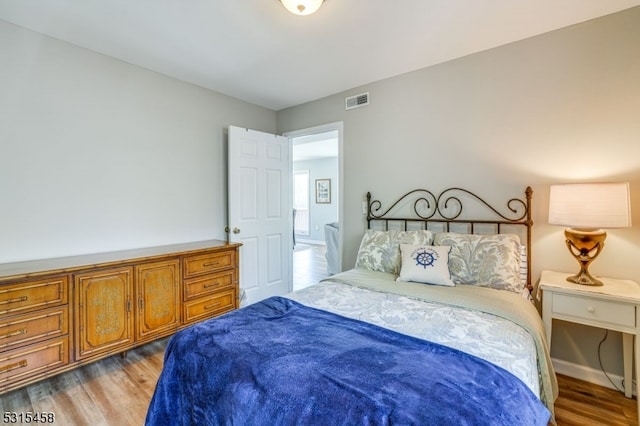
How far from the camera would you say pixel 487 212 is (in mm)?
2471

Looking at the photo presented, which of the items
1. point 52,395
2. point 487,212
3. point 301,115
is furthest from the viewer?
point 301,115

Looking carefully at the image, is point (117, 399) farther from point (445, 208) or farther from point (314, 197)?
point (314, 197)

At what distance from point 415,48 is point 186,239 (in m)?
2.84

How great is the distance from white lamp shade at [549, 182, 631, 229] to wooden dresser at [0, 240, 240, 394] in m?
2.76

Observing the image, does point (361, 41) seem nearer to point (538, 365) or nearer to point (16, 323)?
point (538, 365)

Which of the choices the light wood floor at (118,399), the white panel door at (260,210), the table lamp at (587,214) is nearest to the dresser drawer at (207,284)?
the white panel door at (260,210)

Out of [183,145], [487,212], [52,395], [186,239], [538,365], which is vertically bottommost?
[52,395]

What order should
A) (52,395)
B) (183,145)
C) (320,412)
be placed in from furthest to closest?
(183,145) → (52,395) → (320,412)

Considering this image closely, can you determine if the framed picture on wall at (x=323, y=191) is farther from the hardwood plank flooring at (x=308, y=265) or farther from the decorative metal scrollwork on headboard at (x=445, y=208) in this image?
the decorative metal scrollwork on headboard at (x=445, y=208)

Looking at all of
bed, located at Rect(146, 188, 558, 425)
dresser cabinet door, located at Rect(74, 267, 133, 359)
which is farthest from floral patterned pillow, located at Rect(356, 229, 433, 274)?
dresser cabinet door, located at Rect(74, 267, 133, 359)

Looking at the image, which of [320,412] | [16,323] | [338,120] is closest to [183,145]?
[338,120]

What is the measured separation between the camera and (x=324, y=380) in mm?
993

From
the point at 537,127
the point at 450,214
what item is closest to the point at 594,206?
the point at 537,127

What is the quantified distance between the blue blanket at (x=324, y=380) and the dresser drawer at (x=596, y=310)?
115cm
